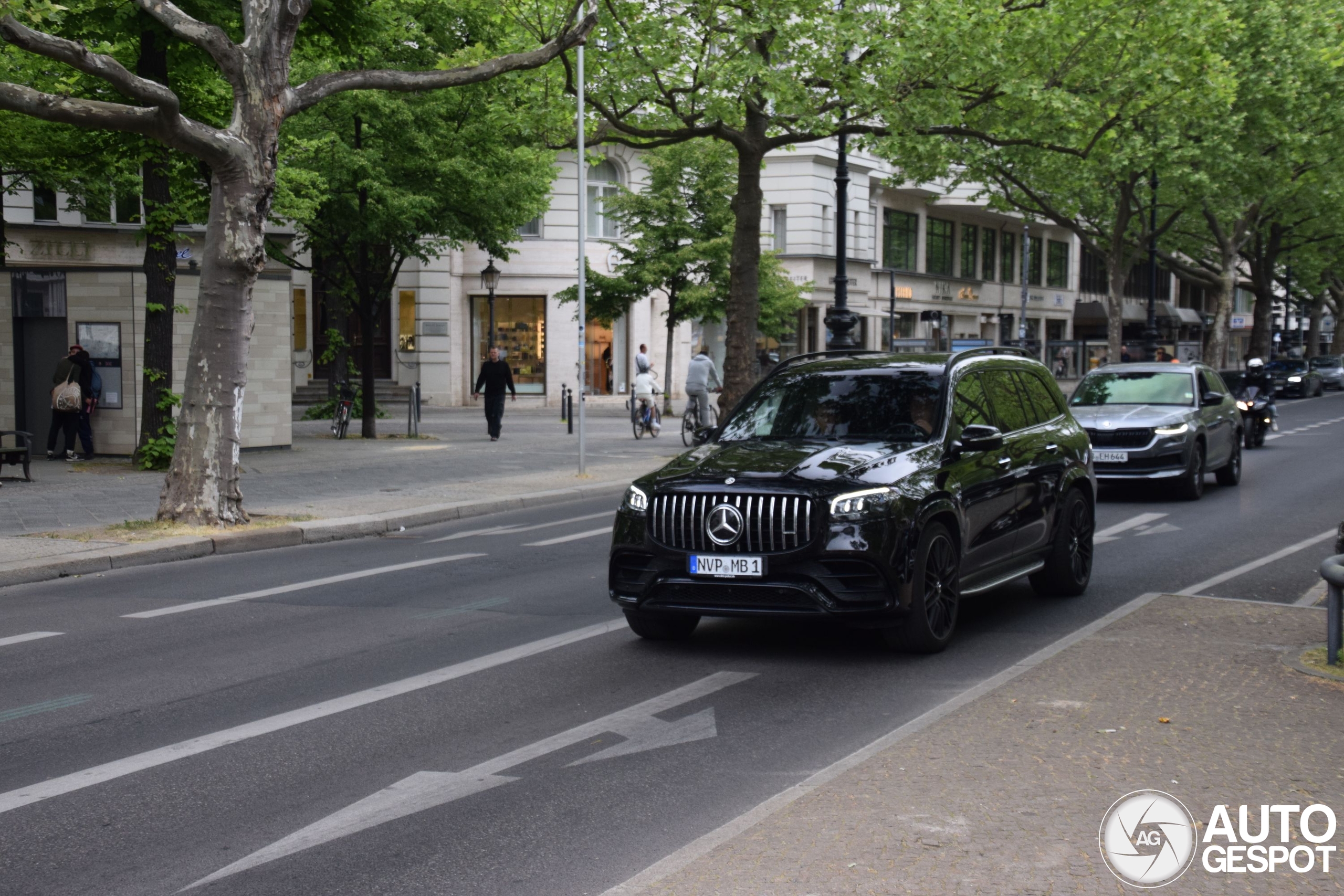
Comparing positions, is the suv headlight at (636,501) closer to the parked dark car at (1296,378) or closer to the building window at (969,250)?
the parked dark car at (1296,378)

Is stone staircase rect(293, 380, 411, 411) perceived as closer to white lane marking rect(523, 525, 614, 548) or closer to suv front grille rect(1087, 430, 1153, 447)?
suv front grille rect(1087, 430, 1153, 447)

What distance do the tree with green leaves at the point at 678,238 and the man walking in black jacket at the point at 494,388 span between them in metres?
7.90

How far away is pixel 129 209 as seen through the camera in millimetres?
28078

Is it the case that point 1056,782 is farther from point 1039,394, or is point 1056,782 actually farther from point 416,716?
point 1039,394

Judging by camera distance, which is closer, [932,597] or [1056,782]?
[1056,782]

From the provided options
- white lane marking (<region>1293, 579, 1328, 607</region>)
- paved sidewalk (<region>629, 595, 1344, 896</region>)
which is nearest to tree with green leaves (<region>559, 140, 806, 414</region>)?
white lane marking (<region>1293, 579, 1328, 607</region>)

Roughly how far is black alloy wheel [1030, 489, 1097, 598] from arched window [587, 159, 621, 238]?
35.6 meters

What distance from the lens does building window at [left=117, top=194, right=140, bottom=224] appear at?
939 inches

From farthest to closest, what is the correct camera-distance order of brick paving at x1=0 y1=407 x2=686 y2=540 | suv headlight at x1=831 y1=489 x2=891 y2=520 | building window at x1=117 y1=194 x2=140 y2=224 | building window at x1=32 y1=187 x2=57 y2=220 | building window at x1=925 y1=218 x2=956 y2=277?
1. building window at x1=925 y1=218 x2=956 y2=277
2. building window at x1=32 y1=187 x2=57 y2=220
3. building window at x1=117 y1=194 x2=140 y2=224
4. brick paving at x1=0 y1=407 x2=686 y2=540
5. suv headlight at x1=831 y1=489 x2=891 y2=520

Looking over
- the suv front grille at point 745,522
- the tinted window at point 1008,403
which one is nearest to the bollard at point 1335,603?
the suv front grille at point 745,522

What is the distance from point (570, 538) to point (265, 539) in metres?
2.96

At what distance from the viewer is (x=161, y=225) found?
20.0 m

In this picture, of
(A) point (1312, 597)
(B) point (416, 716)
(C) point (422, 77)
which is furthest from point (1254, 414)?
(B) point (416, 716)

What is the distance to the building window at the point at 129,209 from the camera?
23859 millimetres
